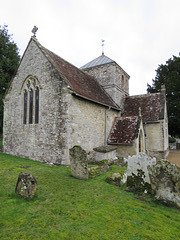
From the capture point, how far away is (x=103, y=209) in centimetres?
420

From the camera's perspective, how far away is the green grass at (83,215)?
317 centimetres

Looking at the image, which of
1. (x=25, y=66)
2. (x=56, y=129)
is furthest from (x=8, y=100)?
(x=56, y=129)

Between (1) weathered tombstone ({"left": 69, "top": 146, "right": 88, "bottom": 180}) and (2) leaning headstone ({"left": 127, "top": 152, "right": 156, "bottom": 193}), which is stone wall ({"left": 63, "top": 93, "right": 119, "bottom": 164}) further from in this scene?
(2) leaning headstone ({"left": 127, "top": 152, "right": 156, "bottom": 193})

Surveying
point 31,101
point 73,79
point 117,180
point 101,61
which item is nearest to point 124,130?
point 73,79

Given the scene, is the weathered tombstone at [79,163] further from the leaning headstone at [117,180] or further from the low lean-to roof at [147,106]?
the low lean-to roof at [147,106]

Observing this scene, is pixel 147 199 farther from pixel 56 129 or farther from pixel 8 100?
pixel 8 100

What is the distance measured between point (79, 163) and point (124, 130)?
768cm

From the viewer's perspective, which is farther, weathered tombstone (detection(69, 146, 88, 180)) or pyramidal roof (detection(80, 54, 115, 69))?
pyramidal roof (detection(80, 54, 115, 69))

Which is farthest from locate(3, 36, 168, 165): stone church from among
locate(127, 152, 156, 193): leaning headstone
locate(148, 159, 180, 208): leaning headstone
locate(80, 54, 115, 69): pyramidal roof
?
locate(148, 159, 180, 208): leaning headstone

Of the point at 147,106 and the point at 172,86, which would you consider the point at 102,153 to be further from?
the point at 172,86

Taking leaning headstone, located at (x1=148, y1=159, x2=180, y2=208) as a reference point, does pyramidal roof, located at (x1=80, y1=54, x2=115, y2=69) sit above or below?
above

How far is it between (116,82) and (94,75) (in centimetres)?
267

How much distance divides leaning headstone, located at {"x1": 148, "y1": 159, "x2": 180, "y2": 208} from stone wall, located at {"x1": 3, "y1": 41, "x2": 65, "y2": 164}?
18.2ft

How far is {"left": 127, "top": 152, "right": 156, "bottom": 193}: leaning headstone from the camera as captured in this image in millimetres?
5516
